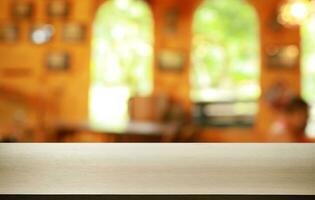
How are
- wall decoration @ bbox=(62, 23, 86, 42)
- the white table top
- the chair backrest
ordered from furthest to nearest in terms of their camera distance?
wall decoration @ bbox=(62, 23, 86, 42) < the chair backrest < the white table top

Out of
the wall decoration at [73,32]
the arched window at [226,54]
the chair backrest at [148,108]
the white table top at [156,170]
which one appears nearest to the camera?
the white table top at [156,170]

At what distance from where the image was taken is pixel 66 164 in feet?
1.88

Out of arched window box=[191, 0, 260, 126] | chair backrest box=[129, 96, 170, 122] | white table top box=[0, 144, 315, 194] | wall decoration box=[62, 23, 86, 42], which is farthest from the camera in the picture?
arched window box=[191, 0, 260, 126]

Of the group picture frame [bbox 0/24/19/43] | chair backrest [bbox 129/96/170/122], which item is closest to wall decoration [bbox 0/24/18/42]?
picture frame [bbox 0/24/19/43]

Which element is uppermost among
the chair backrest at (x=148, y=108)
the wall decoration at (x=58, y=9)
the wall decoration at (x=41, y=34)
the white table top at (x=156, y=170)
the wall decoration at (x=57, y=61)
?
the wall decoration at (x=58, y=9)

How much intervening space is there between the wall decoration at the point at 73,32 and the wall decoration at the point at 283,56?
2458 mm

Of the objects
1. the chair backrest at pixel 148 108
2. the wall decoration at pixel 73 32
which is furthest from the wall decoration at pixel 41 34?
the chair backrest at pixel 148 108

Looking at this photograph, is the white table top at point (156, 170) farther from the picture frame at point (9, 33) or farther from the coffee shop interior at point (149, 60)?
the picture frame at point (9, 33)

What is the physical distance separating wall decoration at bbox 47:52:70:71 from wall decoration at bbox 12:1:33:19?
2.07 ft

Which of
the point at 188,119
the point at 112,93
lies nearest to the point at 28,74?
the point at 112,93

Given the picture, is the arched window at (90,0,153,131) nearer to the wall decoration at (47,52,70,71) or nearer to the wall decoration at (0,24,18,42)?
the wall decoration at (47,52,70,71)

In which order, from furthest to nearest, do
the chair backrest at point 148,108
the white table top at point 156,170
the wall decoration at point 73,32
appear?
the wall decoration at point 73,32 → the chair backrest at point 148,108 → the white table top at point 156,170

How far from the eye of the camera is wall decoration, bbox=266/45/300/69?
7172mm

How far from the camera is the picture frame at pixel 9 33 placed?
732 cm
